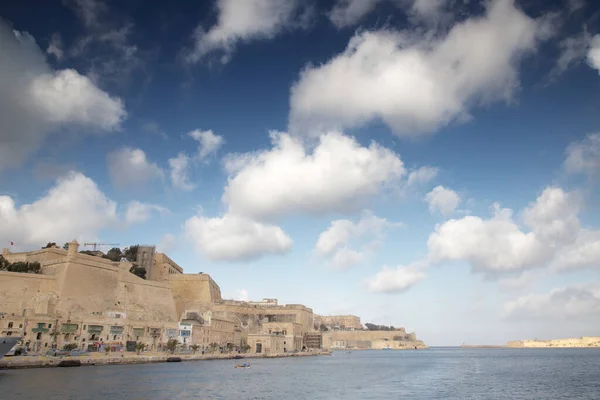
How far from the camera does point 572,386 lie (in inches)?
1362

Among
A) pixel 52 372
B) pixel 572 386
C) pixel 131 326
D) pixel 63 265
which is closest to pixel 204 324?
pixel 131 326

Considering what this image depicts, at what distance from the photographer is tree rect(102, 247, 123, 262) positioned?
80.6 metres

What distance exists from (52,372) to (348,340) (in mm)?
151024

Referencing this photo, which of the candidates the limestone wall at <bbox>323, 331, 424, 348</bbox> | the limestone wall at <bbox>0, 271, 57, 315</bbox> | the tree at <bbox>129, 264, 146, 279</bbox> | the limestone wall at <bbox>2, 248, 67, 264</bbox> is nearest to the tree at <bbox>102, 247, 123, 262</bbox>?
the tree at <bbox>129, 264, 146, 279</bbox>

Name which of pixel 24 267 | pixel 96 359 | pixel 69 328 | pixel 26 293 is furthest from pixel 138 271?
pixel 96 359

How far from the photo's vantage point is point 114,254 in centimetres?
8175

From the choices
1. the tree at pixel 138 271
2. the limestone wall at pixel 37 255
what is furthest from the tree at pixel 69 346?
the tree at pixel 138 271

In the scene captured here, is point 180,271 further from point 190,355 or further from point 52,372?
point 52,372

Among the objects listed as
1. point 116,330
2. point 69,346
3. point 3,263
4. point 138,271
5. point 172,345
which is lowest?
point 69,346

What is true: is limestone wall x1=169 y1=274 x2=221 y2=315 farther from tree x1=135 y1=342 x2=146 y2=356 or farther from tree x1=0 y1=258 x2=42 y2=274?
tree x1=0 y1=258 x2=42 y2=274

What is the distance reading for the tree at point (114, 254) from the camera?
8056 cm

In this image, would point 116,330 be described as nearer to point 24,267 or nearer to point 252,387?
point 24,267

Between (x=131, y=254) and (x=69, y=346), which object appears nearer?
(x=69, y=346)

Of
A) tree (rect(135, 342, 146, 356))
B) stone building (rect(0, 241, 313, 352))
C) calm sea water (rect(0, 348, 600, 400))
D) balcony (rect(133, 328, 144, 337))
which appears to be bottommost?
calm sea water (rect(0, 348, 600, 400))
